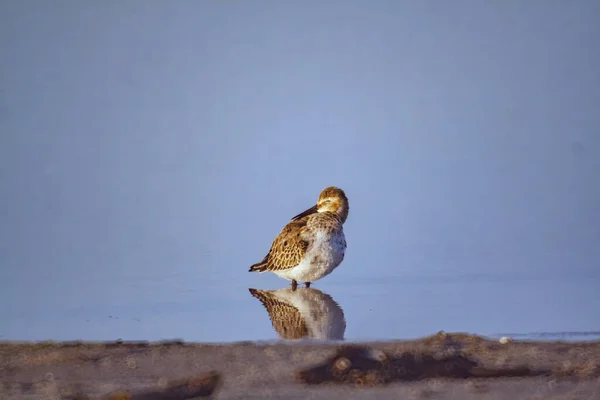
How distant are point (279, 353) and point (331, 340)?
0.75 meters

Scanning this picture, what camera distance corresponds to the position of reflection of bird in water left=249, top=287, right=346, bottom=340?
6.96 m

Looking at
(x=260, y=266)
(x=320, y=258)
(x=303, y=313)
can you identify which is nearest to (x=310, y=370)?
(x=303, y=313)

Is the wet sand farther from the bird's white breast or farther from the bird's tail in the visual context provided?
the bird's tail

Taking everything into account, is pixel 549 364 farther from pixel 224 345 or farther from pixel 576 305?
pixel 576 305

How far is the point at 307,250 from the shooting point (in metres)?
8.98

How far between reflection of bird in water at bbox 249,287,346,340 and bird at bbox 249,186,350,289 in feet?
0.54

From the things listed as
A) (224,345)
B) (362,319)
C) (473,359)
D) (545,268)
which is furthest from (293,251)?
(473,359)

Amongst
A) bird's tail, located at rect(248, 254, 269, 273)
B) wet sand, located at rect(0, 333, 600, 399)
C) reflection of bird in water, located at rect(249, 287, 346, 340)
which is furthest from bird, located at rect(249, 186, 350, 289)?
wet sand, located at rect(0, 333, 600, 399)

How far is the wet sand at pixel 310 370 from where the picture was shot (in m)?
5.23

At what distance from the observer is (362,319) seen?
757 cm

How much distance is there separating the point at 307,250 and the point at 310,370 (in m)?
3.48

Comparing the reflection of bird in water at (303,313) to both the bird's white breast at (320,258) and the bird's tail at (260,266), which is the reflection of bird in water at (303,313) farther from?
the bird's tail at (260,266)

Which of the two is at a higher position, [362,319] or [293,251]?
[293,251]

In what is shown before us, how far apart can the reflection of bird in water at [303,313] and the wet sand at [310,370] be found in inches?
34.0
